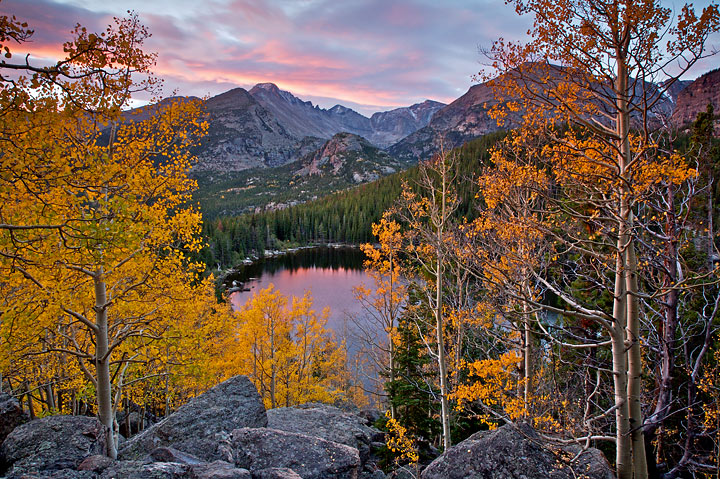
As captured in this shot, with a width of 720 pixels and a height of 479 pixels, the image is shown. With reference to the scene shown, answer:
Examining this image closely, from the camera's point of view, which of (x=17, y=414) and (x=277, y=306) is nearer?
(x=17, y=414)

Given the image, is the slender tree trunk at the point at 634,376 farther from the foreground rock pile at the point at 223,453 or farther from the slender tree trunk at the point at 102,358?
the slender tree trunk at the point at 102,358

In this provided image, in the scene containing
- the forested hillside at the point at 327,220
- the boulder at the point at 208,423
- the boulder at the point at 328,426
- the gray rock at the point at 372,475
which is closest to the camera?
the boulder at the point at 208,423

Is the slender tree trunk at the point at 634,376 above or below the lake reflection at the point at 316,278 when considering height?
above

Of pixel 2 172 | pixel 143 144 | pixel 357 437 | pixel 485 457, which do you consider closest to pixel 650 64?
pixel 485 457

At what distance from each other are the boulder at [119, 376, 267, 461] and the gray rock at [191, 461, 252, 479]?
1.29 m

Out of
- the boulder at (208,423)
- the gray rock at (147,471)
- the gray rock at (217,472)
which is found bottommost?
the boulder at (208,423)

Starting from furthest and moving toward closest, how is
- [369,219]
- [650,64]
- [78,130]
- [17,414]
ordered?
[369,219]
[17,414]
[78,130]
[650,64]

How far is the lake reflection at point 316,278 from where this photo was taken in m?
48.0

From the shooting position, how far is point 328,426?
11.6m

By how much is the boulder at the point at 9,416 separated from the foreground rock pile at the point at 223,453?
0.06 feet

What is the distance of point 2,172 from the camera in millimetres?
3795

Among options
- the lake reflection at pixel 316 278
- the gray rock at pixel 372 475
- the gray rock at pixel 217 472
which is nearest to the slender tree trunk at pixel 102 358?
the gray rock at pixel 217 472

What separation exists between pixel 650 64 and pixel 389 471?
1293 cm

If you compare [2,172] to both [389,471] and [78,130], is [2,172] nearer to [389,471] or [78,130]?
[78,130]
